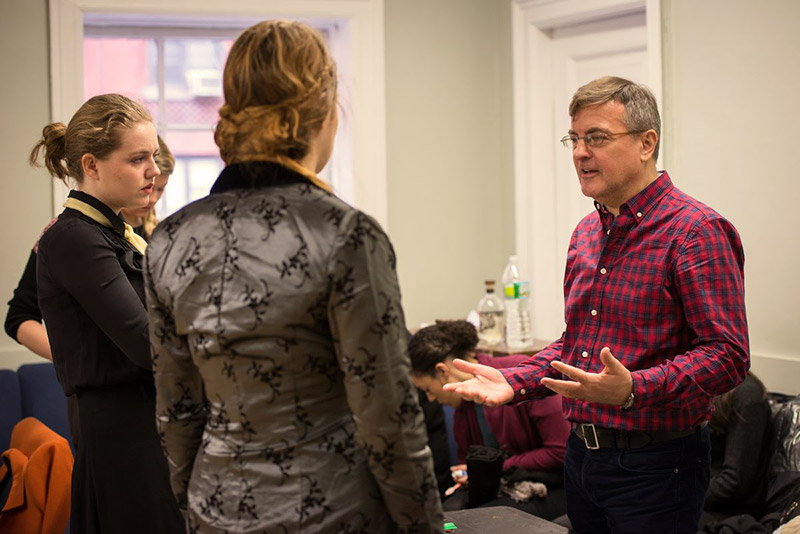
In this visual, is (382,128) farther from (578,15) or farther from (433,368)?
(433,368)

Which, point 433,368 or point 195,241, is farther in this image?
point 433,368

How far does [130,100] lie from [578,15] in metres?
2.61

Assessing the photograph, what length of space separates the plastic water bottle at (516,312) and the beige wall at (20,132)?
2.12m

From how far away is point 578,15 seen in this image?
400 cm

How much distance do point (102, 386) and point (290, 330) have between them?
2.49 ft

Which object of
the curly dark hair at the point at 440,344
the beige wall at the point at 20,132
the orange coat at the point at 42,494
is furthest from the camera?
the beige wall at the point at 20,132

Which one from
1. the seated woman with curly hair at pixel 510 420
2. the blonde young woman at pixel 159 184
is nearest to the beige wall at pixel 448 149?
the seated woman with curly hair at pixel 510 420

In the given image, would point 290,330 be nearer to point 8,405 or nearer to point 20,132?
point 8,405

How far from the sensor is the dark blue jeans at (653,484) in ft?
6.00

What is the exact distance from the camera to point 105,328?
1698 millimetres

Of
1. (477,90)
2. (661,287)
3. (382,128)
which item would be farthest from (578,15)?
(661,287)

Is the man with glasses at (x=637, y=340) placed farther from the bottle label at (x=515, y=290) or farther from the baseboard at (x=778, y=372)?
the bottle label at (x=515, y=290)

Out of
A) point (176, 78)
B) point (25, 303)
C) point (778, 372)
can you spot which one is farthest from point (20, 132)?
point (778, 372)

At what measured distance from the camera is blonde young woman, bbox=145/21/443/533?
1212 mm
